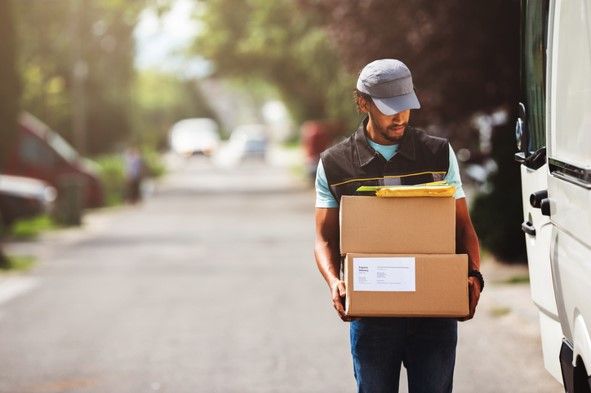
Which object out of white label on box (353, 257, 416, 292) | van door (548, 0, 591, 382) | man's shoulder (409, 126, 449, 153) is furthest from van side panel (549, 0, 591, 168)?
white label on box (353, 257, 416, 292)

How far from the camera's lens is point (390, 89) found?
18.5 ft

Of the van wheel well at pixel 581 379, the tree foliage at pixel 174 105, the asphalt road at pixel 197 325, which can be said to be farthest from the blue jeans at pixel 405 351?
the tree foliage at pixel 174 105

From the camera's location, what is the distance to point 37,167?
35969 mm

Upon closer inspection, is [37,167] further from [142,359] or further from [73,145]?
[142,359]

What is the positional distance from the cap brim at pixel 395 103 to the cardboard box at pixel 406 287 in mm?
547

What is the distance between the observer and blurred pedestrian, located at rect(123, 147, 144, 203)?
39.8 meters

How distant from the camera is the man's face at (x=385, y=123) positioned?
226 inches

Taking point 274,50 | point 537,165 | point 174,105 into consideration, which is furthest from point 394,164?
point 174,105

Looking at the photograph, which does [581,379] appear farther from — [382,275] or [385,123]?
[385,123]

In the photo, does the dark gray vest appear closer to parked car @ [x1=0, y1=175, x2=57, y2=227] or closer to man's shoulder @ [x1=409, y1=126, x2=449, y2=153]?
man's shoulder @ [x1=409, y1=126, x2=449, y2=153]

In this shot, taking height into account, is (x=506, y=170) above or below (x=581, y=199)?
below

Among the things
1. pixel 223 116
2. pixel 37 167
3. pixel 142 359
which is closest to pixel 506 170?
pixel 142 359

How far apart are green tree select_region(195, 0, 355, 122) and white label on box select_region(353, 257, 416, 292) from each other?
34.4 metres

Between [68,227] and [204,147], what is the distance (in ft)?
201
